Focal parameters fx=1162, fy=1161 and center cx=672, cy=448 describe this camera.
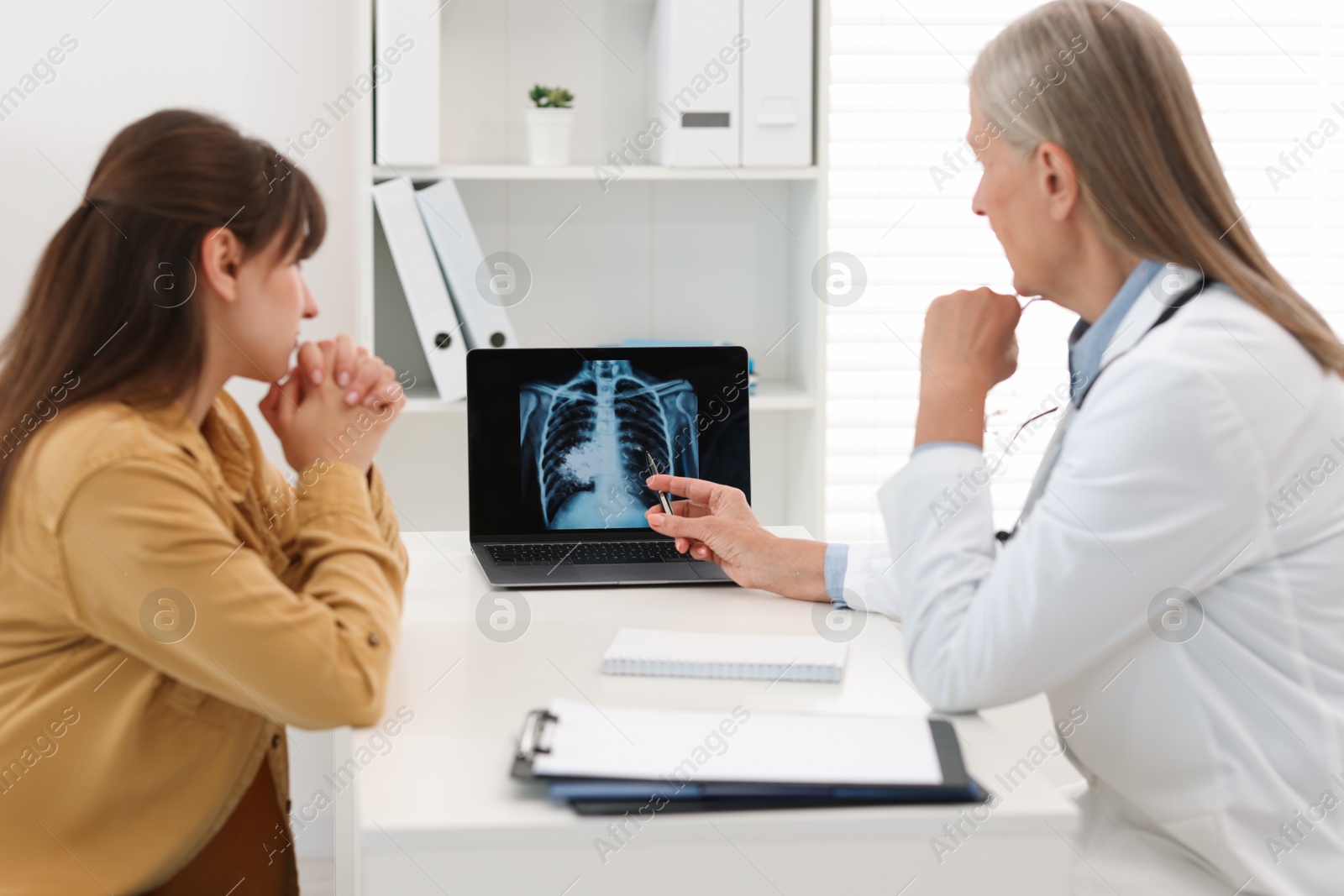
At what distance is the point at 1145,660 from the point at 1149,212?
1.28 feet

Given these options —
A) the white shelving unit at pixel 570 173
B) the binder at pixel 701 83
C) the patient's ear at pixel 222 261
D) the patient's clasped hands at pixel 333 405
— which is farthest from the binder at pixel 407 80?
the patient's ear at pixel 222 261

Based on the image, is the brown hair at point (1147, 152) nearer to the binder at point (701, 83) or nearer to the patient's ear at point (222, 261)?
the patient's ear at point (222, 261)

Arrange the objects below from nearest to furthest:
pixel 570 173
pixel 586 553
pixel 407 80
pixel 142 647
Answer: pixel 142 647 < pixel 586 553 < pixel 407 80 < pixel 570 173

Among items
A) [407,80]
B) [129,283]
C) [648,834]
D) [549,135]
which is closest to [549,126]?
[549,135]

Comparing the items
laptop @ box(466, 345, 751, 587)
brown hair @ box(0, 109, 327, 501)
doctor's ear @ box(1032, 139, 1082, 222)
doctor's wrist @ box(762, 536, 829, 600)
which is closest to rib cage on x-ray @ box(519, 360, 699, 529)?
laptop @ box(466, 345, 751, 587)

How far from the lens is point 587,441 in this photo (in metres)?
1.69

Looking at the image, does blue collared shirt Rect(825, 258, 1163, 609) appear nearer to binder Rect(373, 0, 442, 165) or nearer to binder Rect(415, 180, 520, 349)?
binder Rect(415, 180, 520, 349)

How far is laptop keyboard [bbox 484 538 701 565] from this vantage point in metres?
1.56

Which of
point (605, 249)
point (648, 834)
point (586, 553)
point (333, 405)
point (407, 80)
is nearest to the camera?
point (648, 834)

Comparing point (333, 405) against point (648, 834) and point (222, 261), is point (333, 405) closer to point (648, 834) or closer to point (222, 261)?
point (222, 261)

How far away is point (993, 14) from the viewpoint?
8.09 feet

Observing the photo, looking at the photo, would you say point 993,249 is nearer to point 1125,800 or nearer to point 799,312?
point 799,312

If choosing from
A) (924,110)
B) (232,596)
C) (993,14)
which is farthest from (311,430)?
(993,14)

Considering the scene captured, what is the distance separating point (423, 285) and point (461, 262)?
80 millimetres
